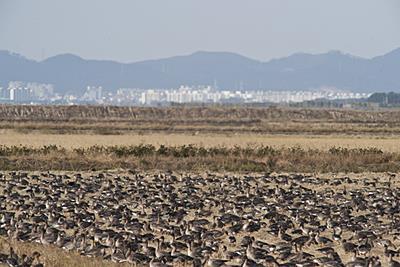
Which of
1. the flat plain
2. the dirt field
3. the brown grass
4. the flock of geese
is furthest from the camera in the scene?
the dirt field

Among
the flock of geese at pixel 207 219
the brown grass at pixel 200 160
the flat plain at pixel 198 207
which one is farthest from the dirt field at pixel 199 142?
the flock of geese at pixel 207 219

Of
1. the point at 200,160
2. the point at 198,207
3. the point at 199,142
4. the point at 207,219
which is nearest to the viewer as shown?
the point at 207,219

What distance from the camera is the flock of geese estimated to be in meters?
15.1

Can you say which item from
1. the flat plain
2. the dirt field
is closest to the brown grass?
the flat plain

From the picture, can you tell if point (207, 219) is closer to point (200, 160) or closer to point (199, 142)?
point (200, 160)

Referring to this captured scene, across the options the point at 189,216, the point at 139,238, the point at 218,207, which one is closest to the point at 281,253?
the point at 139,238

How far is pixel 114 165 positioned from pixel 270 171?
6280 mm

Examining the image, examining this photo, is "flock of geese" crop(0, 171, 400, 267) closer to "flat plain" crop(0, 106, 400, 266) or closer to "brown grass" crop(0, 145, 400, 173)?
"flat plain" crop(0, 106, 400, 266)

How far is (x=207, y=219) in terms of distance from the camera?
20438 millimetres

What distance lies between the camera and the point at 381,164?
37469 mm

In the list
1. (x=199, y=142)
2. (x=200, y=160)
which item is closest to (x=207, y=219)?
(x=200, y=160)

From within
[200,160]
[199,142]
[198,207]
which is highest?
[198,207]

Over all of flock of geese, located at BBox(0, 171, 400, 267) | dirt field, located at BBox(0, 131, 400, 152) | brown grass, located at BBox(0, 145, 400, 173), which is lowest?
dirt field, located at BBox(0, 131, 400, 152)

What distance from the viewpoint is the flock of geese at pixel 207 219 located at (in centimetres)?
1509
